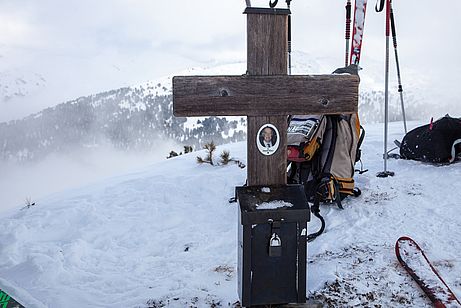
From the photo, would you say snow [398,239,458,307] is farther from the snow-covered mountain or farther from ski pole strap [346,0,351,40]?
the snow-covered mountain

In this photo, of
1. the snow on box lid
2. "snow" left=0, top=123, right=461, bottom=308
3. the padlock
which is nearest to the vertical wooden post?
the snow on box lid

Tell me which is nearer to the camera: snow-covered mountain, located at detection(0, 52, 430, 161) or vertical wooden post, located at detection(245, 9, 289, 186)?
vertical wooden post, located at detection(245, 9, 289, 186)

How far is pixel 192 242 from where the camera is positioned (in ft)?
14.1

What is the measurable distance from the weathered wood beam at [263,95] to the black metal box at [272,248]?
56cm

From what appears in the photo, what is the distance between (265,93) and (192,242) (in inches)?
91.3

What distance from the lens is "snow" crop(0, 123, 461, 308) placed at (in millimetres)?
3164

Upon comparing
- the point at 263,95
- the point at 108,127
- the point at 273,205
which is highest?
the point at 263,95

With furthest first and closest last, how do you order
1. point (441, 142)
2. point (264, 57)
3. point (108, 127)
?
point (108, 127) < point (441, 142) < point (264, 57)

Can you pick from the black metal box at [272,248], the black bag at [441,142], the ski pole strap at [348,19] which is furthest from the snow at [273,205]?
the ski pole strap at [348,19]

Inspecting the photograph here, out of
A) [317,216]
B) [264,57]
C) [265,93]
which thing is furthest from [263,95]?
[317,216]

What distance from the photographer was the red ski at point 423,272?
2707mm

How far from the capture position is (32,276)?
12.1 ft

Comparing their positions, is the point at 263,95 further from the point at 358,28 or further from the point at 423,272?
the point at 358,28

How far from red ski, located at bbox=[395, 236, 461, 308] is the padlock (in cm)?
Answer: 118
